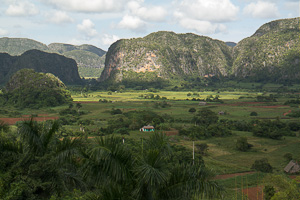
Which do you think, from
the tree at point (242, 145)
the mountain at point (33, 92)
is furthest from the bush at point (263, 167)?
the mountain at point (33, 92)

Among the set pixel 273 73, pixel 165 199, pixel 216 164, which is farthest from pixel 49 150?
pixel 273 73

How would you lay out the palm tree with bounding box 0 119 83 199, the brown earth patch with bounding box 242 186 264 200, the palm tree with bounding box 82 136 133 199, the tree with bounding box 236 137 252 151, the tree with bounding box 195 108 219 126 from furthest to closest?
the tree with bounding box 195 108 219 126
the tree with bounding box 236 137 252 151
the brown earth patch with bounding box 242 186 264 200
the palm tree with bounding box 0 119 83 199
the palm tree with bounding box 82 136 133 199

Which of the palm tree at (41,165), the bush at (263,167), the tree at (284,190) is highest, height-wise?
the palm tree at (41,165)

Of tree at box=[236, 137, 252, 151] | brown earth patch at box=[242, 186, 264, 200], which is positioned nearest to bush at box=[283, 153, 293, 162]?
tree at box=[236, 137, 252, 151]

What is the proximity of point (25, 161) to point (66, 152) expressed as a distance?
1.71m

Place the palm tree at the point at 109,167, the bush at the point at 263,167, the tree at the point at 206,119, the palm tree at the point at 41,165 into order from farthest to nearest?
the tree at the point at 206,119 → the bush at the point at 263,167 → the palm tree at the point at 41,165 → the palm tree at the point at 109,167

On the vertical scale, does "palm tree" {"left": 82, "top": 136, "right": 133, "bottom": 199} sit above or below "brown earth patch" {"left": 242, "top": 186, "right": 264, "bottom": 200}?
above

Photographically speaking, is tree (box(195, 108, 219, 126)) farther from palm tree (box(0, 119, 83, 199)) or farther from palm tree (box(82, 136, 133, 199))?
palm tree (box(82, 136, 133, 199))

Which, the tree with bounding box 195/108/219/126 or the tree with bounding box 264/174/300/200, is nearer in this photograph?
the tree with bounding box 264/174/300/200

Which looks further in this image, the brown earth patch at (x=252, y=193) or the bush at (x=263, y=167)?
the bush at (x=263, y=167)

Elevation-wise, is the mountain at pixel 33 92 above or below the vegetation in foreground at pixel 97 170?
below

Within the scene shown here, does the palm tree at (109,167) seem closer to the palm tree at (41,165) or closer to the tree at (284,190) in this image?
the palm tree at (41,165)

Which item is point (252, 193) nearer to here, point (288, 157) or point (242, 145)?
point (288, 157)

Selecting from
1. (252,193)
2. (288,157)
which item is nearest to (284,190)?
(252,193)
